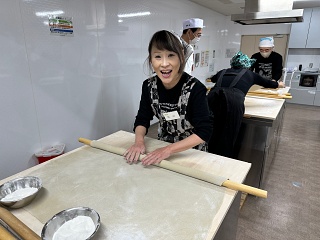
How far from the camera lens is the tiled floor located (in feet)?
5.47

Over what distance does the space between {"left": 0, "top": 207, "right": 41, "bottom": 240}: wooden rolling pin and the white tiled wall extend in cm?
135

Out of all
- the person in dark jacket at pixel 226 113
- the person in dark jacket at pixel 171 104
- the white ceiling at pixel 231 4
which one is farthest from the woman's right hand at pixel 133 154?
the white ceiling at pixel 231 4

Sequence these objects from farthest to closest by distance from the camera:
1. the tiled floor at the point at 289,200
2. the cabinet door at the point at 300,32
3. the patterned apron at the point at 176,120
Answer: the cabinet door at the point at 300,32, the tiled floor at the point at 289,200, the patterned apron at the point at 176,120

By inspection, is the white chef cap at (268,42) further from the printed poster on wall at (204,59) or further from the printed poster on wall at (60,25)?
the printed poster on wall at (60,25)

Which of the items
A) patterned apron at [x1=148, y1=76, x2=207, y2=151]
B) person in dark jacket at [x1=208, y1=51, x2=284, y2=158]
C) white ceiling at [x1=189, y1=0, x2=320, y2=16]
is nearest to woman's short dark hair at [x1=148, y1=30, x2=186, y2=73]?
patterned apron at [x1=148, y1=76, x2=207, y2=151]

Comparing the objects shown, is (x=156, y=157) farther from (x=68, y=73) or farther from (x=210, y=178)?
(x=68, y=73)

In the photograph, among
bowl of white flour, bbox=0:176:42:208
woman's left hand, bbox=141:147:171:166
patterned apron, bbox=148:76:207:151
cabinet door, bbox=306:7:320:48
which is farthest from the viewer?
cabinet door, bbox=306:7:320:48

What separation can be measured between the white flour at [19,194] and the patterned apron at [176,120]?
0.76 meters

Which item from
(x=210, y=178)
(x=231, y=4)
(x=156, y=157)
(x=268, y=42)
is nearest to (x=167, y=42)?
(x=156, y=157)

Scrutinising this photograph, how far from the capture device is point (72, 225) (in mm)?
675

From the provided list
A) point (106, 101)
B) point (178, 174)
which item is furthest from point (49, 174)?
point (106, 101)

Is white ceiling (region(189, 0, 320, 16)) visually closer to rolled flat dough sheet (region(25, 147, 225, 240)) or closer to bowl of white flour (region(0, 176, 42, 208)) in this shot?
rolled flat dough sheet (region(25, 147, 225, 240))

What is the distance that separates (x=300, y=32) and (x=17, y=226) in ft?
21.2

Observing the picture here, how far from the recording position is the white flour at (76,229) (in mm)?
632
